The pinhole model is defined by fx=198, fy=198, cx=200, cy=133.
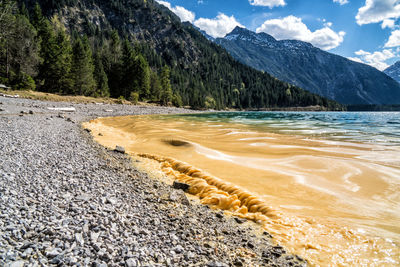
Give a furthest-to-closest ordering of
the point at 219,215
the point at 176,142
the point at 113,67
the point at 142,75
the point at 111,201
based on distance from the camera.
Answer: the point at 113,67 → the point at 142,75 → the point at 176,142 → the point at 219,215 → the point at 111,201

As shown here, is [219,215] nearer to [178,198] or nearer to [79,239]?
[178,198]

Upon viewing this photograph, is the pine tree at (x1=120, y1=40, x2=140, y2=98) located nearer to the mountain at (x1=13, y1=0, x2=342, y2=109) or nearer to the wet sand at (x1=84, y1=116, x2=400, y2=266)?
the mountain at (x1=13, y1=0, x2=342, y2=109)

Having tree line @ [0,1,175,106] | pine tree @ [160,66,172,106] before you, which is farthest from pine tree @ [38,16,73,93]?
pine tree @ [160,66,172,106]

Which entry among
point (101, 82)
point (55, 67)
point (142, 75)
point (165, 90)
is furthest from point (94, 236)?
point (165, 90)

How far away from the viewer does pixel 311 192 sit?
592cm

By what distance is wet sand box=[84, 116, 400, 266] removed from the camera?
3695mm

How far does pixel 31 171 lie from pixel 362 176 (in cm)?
1037

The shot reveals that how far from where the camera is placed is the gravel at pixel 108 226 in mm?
2662

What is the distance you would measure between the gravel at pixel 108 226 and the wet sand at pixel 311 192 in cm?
68

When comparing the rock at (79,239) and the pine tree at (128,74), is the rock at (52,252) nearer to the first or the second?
the rock at (79,239)

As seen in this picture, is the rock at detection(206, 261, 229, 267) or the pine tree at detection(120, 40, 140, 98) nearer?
the rock at detection(206, 261, 229, 267)

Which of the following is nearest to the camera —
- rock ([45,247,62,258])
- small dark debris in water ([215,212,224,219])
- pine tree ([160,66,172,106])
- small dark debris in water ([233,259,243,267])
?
rock ([45,247,62,258])

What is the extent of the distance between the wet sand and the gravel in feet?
2.23

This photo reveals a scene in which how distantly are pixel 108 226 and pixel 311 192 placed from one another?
18.1 feet
